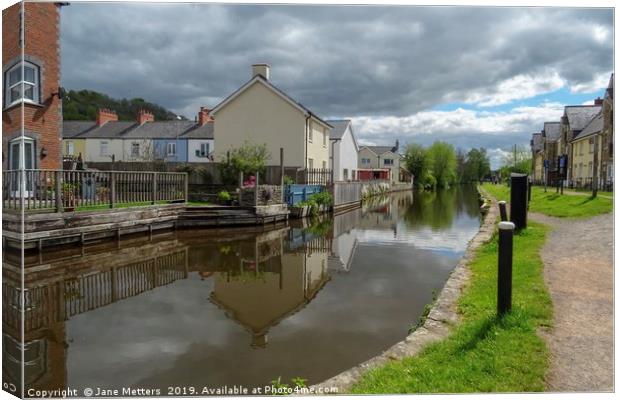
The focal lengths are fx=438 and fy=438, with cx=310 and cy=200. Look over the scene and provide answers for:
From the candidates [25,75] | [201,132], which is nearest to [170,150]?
[201,132]

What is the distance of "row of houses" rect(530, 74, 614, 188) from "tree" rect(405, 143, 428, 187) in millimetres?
39420

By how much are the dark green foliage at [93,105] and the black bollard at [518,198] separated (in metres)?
9.09

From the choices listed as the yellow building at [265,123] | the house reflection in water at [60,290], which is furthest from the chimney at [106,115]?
the yellow building at [265,123]

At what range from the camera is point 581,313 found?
5137 millimetres

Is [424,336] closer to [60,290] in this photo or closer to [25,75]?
[25,75]

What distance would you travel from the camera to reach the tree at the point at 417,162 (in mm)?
66562

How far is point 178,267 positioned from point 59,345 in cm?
493

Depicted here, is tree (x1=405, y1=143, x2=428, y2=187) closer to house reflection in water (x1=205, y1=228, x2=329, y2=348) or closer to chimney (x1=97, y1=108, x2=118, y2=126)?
house reflection in water (x1=205, y1=228, x2=329, y2=348)

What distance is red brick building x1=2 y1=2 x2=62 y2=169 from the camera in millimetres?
3797

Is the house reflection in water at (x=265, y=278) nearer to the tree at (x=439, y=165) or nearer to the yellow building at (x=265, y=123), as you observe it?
the yellow building at (x=265, y=123)

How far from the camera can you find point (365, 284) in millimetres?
8797

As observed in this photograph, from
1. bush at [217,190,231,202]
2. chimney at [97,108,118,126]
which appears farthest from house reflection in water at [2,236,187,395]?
bush at [217,190,231,202]

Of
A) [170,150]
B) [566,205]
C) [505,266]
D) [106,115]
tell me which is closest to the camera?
[505,266]

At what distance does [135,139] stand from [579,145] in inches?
554
